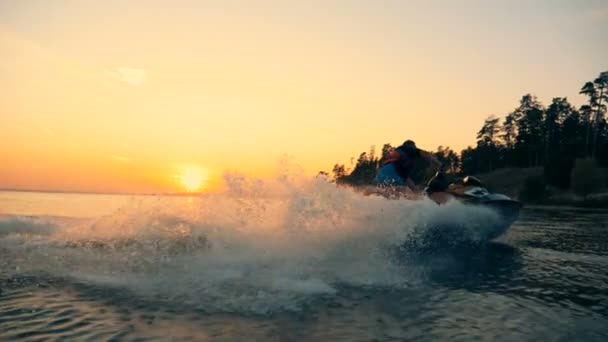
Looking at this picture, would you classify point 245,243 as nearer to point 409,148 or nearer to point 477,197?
point 409,148

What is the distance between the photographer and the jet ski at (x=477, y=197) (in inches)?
470

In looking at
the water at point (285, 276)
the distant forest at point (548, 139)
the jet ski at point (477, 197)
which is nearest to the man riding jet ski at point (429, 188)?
the jet ski at point (477, 197)

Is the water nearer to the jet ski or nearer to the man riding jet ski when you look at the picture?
the jet ski

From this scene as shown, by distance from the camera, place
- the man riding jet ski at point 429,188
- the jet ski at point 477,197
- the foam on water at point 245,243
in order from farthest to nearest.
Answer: the jet ski at point 477,197
the man riding jet ski at point 429,188
the foam on water at point 245,243

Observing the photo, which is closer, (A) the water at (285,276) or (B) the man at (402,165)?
(A) the water at (285,276)

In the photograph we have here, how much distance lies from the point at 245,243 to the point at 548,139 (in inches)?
4305

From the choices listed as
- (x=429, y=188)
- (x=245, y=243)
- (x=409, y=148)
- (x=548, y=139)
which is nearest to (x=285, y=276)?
(x=245, y=243)

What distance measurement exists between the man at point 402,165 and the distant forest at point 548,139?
7306 cm

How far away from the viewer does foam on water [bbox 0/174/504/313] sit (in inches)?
250

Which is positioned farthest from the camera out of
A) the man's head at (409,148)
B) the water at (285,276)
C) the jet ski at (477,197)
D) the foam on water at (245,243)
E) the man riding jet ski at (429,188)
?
Result: the man's head at (409,148)

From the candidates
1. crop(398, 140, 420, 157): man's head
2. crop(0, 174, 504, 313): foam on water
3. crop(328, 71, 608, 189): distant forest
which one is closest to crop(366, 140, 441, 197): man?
crop(398, 140, 420, 157): man's head

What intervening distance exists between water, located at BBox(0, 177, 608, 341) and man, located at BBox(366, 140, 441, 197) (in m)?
2.01

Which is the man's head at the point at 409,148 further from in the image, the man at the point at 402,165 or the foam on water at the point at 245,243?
the foam on water at the point at 245,243

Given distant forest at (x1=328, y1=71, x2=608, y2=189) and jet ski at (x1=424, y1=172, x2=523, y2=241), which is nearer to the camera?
jet ski at (x1=424, y1=172, x2=523, y2=241)
